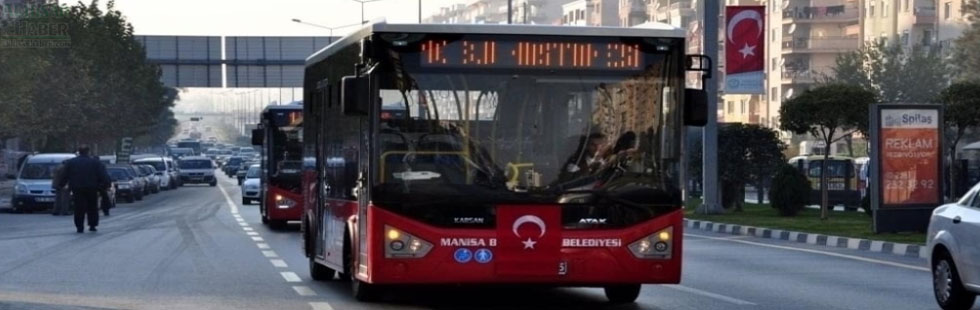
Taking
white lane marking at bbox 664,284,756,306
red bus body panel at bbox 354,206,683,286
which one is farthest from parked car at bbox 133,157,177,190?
red bus body panel at bbox 354,206,683,286

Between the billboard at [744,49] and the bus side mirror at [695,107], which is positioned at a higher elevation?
the billboard at [744,49]

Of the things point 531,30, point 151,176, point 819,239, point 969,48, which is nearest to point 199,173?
point 151,176

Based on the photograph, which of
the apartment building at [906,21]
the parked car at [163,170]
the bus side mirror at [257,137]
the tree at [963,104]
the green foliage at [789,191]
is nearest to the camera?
the bus side mirror at [257,137]

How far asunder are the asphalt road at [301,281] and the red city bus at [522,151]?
130 cm

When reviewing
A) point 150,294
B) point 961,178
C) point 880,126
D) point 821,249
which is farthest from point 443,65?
point 961,178

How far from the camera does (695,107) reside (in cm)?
1401

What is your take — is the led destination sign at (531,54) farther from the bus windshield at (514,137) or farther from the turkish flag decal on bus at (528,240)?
the turkish flag decal on bus at (528,240)

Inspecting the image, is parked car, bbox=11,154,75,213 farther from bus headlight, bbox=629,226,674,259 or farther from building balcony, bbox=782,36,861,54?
building balcony, bbox=782,36,861,54

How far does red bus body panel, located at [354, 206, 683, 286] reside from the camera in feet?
45.3

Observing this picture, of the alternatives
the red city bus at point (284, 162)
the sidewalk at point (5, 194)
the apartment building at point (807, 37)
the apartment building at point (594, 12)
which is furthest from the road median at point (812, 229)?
the apartment building at point (594, 12)

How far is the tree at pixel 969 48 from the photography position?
79.6 meters

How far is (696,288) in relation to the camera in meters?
17.3

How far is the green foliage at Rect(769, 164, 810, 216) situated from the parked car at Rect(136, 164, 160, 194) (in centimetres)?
3806

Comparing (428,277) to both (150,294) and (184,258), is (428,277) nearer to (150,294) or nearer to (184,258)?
(150,294)
